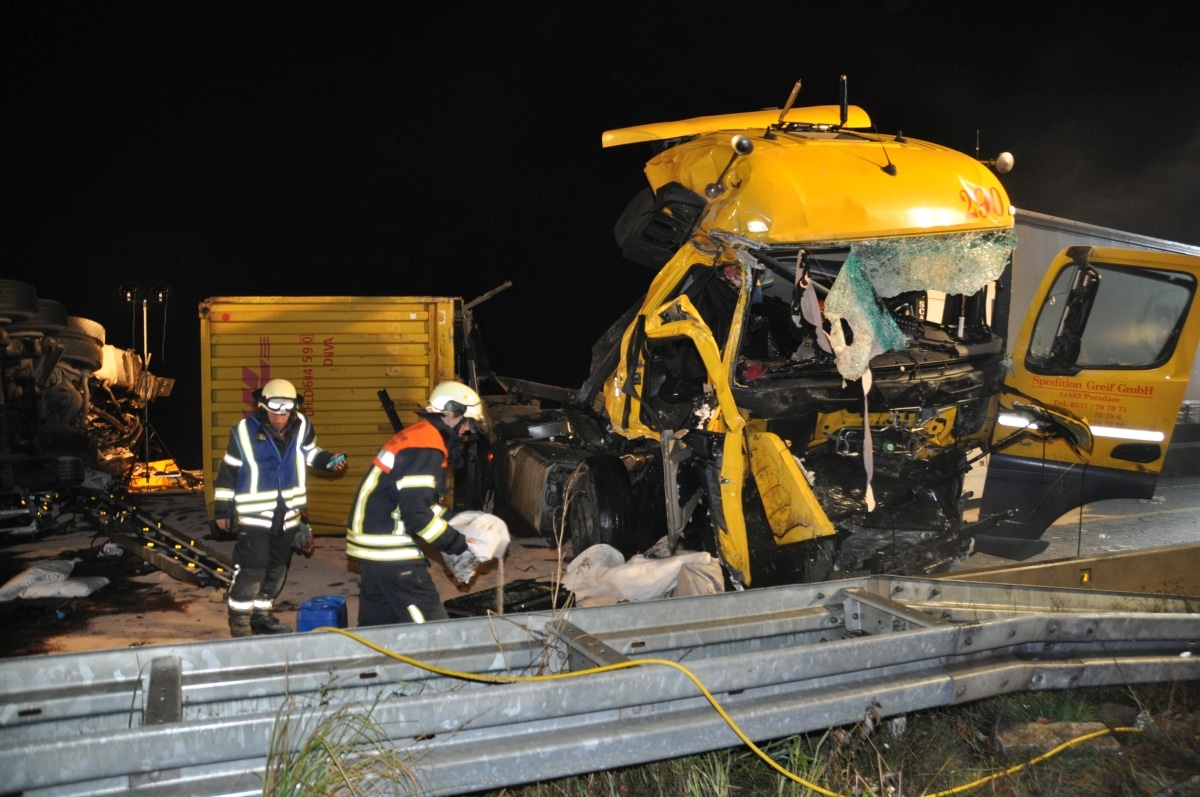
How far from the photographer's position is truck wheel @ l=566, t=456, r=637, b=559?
231 inches

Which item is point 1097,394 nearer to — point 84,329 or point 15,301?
point 15,301

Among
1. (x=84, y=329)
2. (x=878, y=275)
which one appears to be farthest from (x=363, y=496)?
(x=84, y=329)

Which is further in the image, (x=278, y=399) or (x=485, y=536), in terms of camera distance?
(x=278, y=399)

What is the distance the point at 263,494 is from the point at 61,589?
6.86 ft

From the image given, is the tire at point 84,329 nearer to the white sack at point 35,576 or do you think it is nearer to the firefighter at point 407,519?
the white sack at point 35,576

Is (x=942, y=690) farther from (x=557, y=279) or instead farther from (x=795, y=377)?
(x=557, y=279)

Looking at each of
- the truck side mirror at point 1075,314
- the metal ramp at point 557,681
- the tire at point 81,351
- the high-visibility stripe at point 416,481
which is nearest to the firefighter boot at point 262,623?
the high-visibility stripe at point 416,481

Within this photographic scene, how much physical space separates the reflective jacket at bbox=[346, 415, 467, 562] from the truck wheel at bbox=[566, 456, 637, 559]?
1597mm

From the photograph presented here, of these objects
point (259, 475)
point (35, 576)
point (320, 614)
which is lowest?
point (35, 576)

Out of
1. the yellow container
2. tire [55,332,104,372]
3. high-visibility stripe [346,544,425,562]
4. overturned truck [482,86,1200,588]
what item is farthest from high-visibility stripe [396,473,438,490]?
tire [55,332,104,372]

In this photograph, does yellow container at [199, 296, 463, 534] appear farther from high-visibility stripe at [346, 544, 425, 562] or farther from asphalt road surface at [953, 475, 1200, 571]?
asphalt road surface at [953, 475, 1200, 571]

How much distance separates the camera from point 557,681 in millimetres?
2225

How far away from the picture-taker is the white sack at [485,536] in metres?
4.40

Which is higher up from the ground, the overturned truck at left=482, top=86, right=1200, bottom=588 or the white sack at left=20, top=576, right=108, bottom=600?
the overturned truck at left=482, top=86, right=1200, bottom=588
